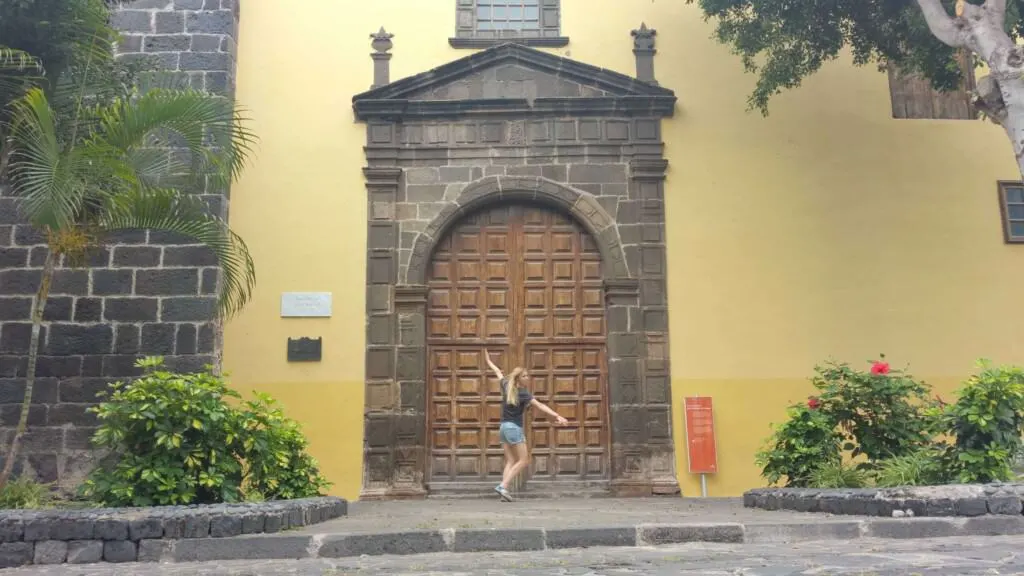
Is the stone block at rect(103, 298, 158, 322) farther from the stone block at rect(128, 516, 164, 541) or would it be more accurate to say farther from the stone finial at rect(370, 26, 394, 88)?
the stone block at rect(128, 516, 164, 541)

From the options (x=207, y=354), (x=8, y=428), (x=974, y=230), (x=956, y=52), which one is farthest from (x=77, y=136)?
(x=974, y=230)

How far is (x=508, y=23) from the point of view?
36.5ft

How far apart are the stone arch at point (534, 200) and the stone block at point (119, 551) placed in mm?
5063

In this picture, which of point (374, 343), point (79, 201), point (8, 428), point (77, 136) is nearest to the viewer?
point (79, 201)

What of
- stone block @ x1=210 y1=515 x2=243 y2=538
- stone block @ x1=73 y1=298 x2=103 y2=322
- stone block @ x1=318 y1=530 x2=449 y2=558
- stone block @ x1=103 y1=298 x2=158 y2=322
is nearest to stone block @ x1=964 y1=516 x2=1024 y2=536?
stone block @ x1=318 y1=530 x2=449 y2=558

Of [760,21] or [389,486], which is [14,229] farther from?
[760,21]

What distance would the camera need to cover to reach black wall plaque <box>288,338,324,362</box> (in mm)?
10156

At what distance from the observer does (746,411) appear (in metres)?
10.2

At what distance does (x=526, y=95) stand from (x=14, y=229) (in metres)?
5.53

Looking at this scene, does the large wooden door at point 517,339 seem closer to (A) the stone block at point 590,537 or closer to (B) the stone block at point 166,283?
(B) the stone block at point 166,283

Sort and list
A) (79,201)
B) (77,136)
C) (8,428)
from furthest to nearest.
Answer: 1. (8,428)
2. (77,136)
3. (79,201)

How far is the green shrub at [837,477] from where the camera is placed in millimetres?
7492

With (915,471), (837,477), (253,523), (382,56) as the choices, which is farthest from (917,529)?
(382,56)

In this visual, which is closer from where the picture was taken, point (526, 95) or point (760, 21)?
point (760, 21)
